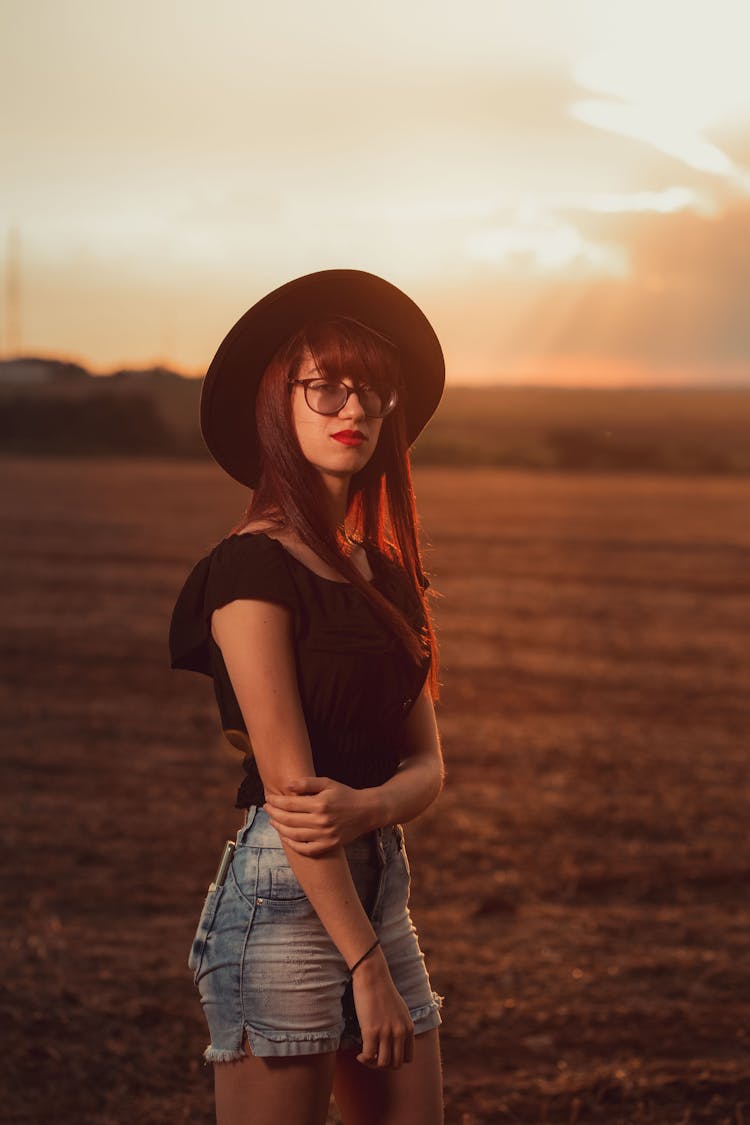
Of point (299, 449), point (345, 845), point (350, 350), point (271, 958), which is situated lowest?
point (271, 958)

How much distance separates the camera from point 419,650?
1.98m

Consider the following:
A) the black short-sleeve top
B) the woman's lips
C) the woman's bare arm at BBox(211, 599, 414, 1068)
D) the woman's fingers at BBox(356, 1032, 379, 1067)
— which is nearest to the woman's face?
the woman's lips

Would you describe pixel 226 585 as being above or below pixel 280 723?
above

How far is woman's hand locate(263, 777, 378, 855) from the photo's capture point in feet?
5.98

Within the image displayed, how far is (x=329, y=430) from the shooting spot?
198 centimetres

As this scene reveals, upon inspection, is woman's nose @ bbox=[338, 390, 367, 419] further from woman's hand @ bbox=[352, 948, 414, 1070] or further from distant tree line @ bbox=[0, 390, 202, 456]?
distant tree line @ bbox=[0, 390, 202, 456]

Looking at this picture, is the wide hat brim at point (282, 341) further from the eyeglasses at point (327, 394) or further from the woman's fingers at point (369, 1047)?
the woman's fingers at point (369, 1047)

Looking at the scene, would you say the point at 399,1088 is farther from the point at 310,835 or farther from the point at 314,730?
the point at 314,730

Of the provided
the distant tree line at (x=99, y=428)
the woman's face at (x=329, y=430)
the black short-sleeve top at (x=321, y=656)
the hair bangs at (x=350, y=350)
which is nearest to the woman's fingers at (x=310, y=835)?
the black short-sleeve top at (x=321, y=656)

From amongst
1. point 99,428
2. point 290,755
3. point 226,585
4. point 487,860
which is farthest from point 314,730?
point 99,428

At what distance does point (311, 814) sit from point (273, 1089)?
16.0 inches

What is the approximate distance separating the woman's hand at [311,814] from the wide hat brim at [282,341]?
0.56m

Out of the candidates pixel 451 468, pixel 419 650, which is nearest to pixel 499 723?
pixel 419 650

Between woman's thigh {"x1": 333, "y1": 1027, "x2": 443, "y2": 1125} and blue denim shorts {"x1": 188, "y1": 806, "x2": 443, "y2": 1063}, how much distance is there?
0.08 m
